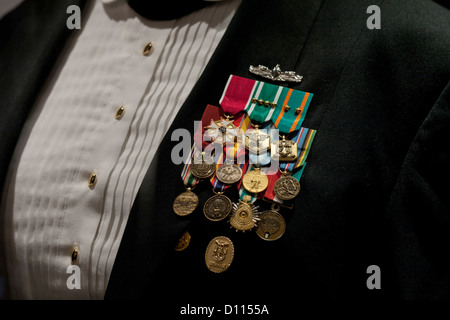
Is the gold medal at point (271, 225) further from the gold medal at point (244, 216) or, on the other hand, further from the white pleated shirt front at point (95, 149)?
the white pleated shirt front at point (95, 149)

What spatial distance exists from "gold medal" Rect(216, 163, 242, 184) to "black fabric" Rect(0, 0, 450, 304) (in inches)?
1.3

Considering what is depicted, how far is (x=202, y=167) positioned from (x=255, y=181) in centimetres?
9

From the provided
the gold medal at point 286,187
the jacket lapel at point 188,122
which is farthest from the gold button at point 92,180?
the gold medal at point 286,187

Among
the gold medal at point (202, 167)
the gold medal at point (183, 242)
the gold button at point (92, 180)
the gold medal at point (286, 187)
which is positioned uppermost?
the gold medal at point (202, 167)

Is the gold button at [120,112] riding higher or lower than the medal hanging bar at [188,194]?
higher

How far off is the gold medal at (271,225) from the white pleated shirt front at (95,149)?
0.70 feet

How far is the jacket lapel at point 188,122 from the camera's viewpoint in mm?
631

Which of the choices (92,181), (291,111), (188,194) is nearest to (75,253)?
(92,181)

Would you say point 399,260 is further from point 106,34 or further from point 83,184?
point 106,34

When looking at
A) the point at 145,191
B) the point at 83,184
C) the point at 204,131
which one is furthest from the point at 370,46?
the point at 83,184

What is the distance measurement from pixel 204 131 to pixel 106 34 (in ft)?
1.10

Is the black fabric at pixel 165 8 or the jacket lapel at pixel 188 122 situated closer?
the jacket lapel at pixel 188 122
